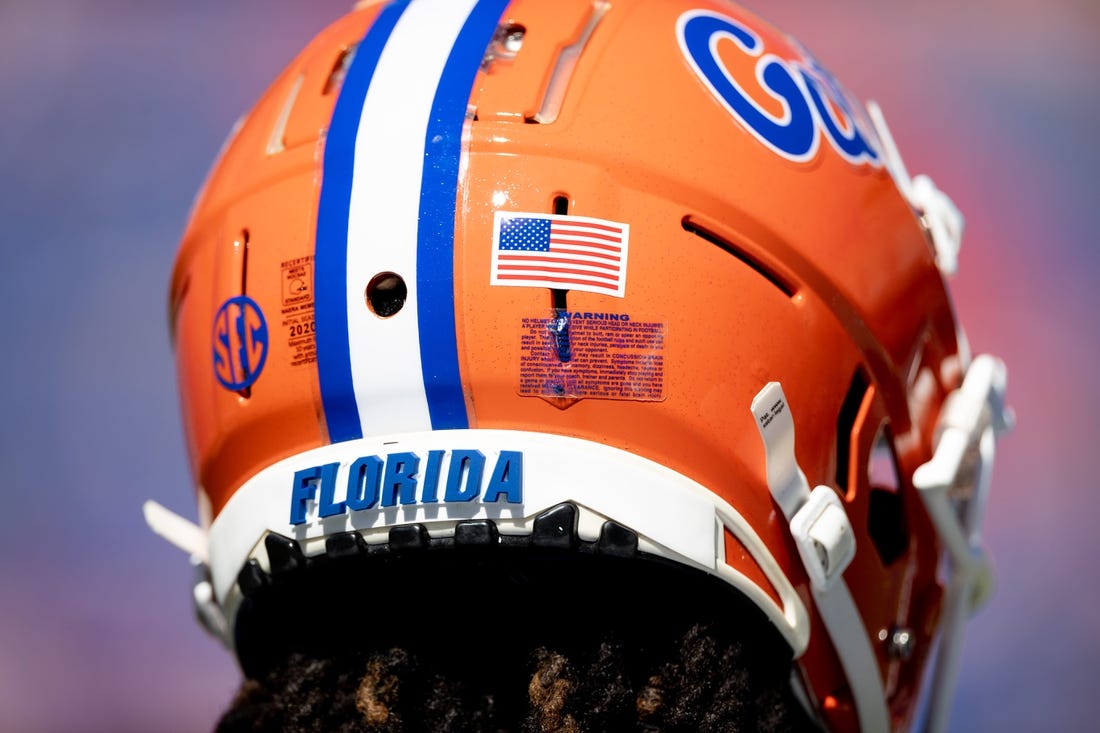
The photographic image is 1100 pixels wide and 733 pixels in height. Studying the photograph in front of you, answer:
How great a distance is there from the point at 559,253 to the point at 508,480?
19 cm

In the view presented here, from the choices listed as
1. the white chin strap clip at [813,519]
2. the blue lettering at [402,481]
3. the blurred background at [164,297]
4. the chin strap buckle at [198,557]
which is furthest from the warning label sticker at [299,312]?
the blurred background at [164,297]

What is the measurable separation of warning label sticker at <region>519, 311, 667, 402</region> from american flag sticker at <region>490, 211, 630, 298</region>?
1.1 inches

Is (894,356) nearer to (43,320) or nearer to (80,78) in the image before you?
(43,320)

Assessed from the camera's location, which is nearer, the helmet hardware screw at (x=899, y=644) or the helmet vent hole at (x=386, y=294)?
the helmet vent hole at (x=386, y=294)

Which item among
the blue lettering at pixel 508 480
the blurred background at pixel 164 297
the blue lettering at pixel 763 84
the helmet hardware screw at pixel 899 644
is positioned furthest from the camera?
the blurred background at pixel 164 297

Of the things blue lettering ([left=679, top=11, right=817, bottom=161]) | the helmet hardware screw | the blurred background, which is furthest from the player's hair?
the blurred background

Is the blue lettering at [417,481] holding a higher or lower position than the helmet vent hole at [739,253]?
lower

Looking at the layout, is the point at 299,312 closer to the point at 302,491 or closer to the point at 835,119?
the point at 302,491

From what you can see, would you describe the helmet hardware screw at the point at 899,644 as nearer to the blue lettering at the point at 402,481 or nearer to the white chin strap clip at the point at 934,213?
the white chin strap clip at the point at 934,213

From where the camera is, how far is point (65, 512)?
2688 mm

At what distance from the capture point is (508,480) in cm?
100

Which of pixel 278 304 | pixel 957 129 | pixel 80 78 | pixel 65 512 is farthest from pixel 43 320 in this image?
pixel 957 129

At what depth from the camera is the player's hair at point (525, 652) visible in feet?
3.42

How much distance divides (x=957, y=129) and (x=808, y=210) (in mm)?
2167
